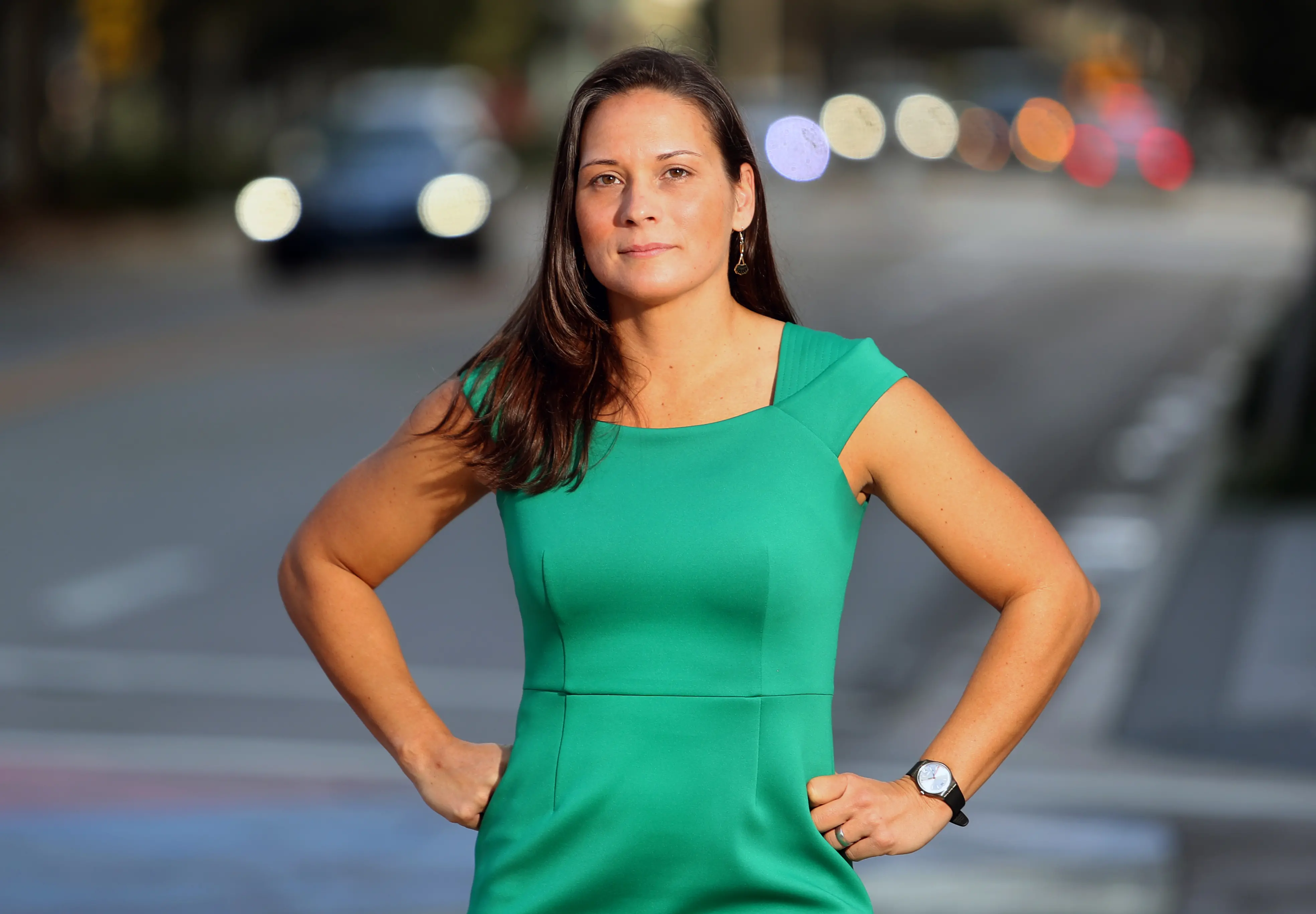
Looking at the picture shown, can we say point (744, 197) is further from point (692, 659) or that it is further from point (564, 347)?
point (692, 659)

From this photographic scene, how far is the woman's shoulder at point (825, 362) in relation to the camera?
2.56 meters

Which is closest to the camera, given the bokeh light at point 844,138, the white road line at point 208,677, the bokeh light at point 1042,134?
the white road line at point 208,677

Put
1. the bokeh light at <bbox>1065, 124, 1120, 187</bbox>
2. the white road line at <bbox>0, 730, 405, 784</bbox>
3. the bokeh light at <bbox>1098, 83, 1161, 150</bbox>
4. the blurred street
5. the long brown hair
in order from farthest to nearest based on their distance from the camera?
the bokeh light at <bbox>1098, 83, 1161, 150</bbox>
the bokeh light at <bbox>1065, 124, 1120, 187</bbox>
the white road line at <bbox>0, 730, 405, 784</bbox>
the blurred street
the long brown hair

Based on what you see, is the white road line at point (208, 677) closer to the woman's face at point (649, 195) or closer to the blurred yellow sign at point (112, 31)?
the woman's face at point (649, 195)

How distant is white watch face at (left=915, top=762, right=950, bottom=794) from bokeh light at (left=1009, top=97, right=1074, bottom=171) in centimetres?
3250

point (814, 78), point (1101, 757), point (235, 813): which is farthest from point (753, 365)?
point (814, 78)

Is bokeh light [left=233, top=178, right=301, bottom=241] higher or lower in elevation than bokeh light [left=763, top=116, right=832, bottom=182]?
higher

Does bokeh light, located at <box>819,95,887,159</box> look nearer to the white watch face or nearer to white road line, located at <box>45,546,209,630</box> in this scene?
white road line, located at <box>45,546,209,630</box>

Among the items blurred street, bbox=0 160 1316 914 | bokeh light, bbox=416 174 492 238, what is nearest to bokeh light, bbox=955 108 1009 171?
blurred street, bbox=0 160 1316 914

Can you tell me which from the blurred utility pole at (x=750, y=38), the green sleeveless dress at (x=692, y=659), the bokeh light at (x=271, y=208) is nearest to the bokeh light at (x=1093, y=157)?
the bokeh light at (x=271, y=208)

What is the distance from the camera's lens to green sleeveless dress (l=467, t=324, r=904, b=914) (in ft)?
8.13

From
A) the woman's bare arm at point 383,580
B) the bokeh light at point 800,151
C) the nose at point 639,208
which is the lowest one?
the woman's bare arm at point 383,580

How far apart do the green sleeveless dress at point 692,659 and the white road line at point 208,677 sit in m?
5.22

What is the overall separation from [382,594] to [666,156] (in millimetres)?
7472
